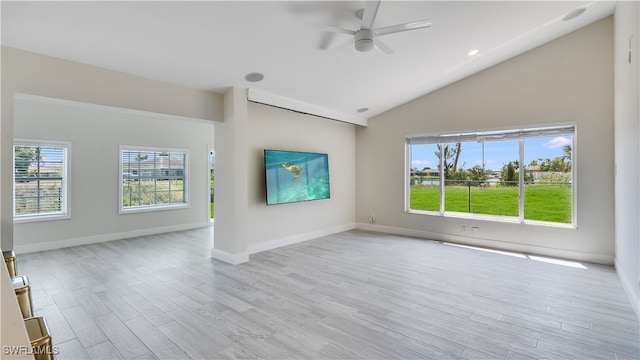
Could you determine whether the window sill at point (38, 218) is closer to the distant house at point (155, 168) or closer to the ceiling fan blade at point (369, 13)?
the distant house at point (155, 168)

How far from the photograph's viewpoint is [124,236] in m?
6.34

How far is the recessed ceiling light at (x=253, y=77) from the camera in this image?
4.27 metres

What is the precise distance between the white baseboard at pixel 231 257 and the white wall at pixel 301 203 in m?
0.43

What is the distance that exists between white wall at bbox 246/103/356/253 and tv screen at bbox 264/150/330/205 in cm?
17

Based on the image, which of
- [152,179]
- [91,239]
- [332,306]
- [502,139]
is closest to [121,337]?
[332,306]

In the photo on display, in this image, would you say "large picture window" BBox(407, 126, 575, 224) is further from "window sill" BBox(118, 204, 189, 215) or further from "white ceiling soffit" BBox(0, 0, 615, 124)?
"window sill" BBox(118, 204, 189, 215)

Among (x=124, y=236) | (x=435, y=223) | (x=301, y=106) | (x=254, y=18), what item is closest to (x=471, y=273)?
(x=435, y=223)

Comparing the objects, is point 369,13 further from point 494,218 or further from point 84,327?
point 494,218

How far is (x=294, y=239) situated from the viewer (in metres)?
5.78

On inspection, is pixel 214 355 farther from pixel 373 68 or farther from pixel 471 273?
pixel 373 68

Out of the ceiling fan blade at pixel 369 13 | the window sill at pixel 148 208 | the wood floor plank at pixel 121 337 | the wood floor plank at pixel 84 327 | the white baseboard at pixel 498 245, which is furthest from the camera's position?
the window sill at pixel 148 208

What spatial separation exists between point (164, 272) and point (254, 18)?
136 inches

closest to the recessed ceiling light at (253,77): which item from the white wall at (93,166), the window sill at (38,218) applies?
the white wall at (93,166)

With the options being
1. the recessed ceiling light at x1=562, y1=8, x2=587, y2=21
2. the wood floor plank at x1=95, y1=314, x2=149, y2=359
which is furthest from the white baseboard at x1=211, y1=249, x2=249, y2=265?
the recessed ceiling light at x1=562, y1=8, x2=587, y2=21
